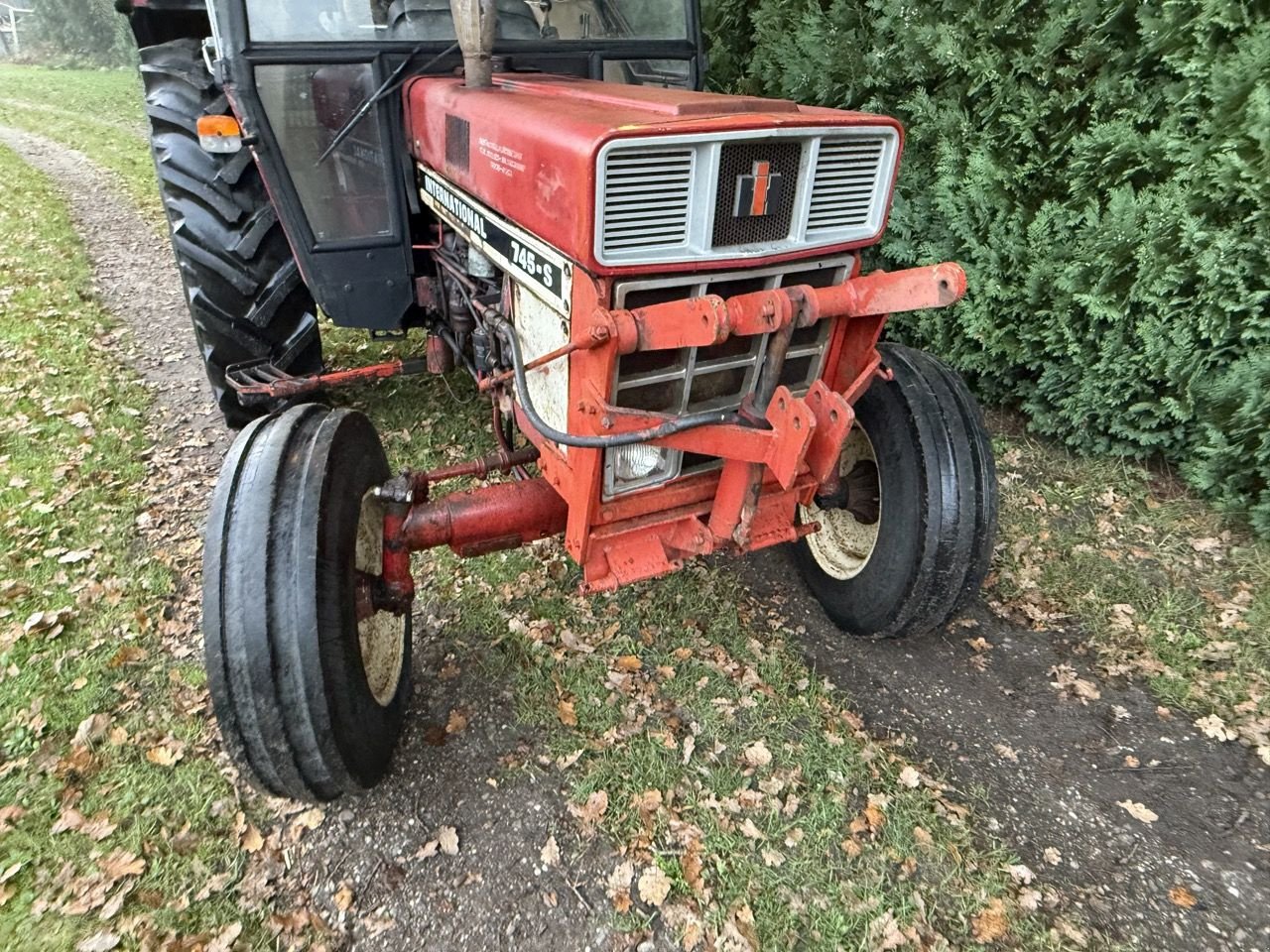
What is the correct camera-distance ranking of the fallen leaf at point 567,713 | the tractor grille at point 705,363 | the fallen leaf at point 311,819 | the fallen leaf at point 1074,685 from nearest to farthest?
the tractor grille at point 705,363 → the fallen leaf at point 311,819 → the fallen leaf at point 567,713 → the fallen leaf at point 1074,685

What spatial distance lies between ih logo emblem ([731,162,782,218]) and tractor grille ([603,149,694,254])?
0.14 metres

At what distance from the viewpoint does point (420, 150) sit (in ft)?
10.4

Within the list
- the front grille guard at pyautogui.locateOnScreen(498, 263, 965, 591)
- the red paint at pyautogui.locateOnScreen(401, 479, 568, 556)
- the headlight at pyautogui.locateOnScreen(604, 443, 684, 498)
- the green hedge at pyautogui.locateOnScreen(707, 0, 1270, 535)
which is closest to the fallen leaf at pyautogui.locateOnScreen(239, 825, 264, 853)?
the red paint at pyautogui.locateOnScreen(401, 479, 568, 556)

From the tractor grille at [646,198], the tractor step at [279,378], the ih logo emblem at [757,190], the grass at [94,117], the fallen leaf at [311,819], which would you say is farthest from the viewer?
the grass at [94,117]

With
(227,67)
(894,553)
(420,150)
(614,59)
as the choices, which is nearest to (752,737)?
(894,553)

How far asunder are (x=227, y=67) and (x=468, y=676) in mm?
2348

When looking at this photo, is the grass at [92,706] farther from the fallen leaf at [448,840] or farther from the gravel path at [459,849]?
the fallen leaf at [448,840]

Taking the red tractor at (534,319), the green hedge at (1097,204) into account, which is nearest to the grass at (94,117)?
the red tractor at (534,319)

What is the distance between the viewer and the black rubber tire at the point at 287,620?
6.91 ft

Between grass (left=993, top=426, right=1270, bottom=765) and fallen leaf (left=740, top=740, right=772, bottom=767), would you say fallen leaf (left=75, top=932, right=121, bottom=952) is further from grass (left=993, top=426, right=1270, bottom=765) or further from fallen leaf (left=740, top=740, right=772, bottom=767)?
grass (left=993, top=426, right=1270, bottom=765)

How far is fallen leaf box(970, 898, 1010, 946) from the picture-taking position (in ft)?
7.47

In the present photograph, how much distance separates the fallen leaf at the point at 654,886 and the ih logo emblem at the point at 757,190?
72.0 inches

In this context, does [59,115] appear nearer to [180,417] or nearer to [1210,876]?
[180,417]

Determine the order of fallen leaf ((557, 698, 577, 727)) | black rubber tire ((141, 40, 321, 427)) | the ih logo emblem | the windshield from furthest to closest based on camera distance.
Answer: black rubber tire ((141, 40, 321, 427)) < the windshield < fallen leaf ((557, 698, 577, 727)) < the ih logo emblem
